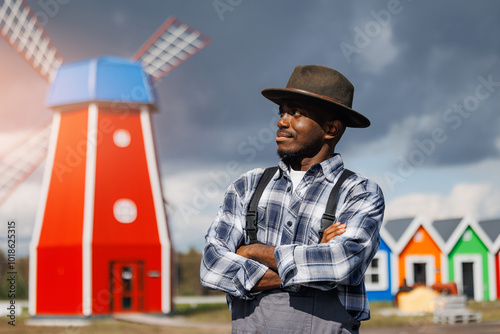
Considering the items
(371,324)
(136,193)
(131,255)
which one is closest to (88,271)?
(131,255)

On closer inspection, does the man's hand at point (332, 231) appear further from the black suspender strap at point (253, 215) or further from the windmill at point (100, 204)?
the windmill at point (100, 204)

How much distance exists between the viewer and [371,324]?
14.1m

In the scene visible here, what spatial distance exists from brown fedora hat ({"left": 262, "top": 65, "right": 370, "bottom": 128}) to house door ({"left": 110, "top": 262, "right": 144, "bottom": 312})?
1207 cm

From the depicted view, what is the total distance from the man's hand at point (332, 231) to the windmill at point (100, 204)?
11834mm

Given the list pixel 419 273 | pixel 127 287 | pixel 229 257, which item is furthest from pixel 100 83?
pixel 229 257

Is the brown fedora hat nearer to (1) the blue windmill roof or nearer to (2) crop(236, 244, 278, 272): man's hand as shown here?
(2) crop(236, 244, 278, 272): man's hand

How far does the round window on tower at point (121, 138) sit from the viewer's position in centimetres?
1434

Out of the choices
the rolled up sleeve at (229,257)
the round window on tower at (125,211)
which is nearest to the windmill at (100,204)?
the round window on tower at (125,211)

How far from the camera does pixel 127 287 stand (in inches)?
571

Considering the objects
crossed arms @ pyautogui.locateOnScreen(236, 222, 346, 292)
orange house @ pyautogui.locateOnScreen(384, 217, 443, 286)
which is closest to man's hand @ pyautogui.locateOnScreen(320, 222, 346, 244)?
crossed arms @ pyautogui.locateOnScreen(236, 222, 346, 292)

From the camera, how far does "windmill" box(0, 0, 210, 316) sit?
13883mm

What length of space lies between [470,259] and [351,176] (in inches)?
749

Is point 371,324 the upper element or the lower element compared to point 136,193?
lower

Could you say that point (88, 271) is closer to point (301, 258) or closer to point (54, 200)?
point (54, 200)
